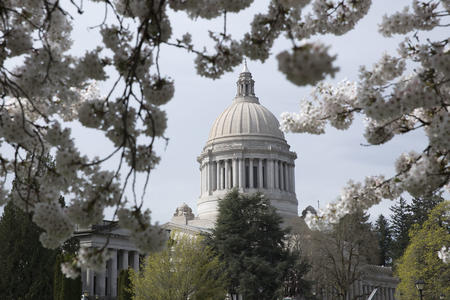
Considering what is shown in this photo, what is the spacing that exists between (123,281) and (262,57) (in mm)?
32352

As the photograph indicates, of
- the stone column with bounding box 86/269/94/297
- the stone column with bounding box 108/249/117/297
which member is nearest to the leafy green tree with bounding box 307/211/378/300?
the stone column with bounding box 108/249/117/297

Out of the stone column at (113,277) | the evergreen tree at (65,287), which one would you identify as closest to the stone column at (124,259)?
the stone column at (113,277)

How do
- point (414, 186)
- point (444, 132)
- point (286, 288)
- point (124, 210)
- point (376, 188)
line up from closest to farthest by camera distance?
point (124, 210)
point (444, 132)
point (414, 186)
point (376, 188)
point (286, 288)

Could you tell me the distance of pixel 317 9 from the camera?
8.84m

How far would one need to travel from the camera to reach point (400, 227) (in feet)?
310

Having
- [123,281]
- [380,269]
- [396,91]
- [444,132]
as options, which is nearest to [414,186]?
[444,132]

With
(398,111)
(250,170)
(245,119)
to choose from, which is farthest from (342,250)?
(245,119)

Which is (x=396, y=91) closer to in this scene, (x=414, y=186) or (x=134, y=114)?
(x=414, y=186)

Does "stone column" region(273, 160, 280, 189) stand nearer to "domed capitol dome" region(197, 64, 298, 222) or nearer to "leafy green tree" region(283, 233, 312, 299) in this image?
"domed capitol dome" region(197, 64, 298, 222)

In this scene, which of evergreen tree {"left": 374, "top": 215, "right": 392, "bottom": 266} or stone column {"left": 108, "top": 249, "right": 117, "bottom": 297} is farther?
evergreen tree {"left": 374, "top": 215, "right": 392, "bottom": 266}

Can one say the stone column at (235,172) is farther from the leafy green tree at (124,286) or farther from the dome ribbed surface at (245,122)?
the leafy green tree at (124,286)

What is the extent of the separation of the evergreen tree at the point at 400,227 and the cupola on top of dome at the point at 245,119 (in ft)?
68.1

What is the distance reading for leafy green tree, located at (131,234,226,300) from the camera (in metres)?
34.5

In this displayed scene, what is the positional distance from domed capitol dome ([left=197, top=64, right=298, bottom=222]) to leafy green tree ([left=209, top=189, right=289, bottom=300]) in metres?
31.7
